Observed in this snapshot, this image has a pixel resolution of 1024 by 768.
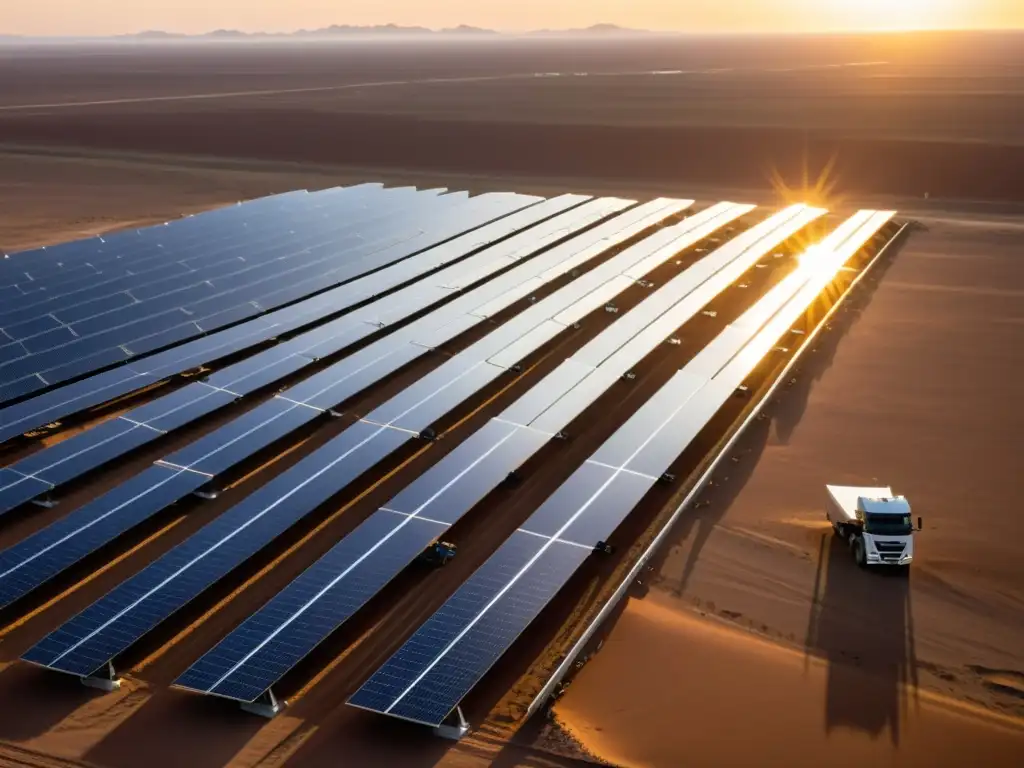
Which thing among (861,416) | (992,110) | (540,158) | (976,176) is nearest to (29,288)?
(861,416)

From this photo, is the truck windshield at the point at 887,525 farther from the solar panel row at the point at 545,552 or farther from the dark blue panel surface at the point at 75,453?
the dark blue panel surface at the point at 75,453

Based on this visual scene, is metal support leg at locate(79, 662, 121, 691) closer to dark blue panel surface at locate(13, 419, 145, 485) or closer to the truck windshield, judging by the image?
dark blue panel surface at locate(13, 419, 145, 485)

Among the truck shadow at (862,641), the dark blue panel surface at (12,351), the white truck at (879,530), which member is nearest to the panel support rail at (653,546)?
the truck shadow at (862,641)

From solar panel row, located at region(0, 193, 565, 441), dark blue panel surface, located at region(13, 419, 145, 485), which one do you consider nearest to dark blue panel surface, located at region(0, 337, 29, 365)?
solar panel row, located at region(0, 193, 565, 441)

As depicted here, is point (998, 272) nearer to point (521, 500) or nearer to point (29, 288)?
point (521, 500)

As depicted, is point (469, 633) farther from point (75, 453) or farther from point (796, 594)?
point (75, 453)
